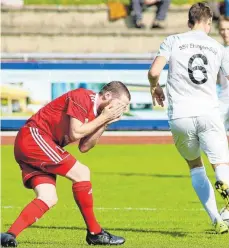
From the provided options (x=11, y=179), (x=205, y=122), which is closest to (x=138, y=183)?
(x=11, y=179)

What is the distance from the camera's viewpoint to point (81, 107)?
7867 mm

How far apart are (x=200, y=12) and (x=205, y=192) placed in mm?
1667

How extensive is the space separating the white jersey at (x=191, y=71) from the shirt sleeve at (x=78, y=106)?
1.22 m

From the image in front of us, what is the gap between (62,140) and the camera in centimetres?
810

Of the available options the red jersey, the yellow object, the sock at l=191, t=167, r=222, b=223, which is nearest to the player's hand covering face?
the red jersey

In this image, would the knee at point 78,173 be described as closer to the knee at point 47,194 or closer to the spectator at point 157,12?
the knee at point 47,194

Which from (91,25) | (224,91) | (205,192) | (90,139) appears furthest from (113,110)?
(91,25)

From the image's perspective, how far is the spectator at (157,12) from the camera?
2578cm

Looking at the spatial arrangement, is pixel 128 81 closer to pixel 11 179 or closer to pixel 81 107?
pixel 11 179

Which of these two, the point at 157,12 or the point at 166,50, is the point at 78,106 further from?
the point at 157,12

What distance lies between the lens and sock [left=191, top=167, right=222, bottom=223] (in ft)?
29.3

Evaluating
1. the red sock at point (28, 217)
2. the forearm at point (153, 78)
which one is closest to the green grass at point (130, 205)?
the red sock at point (28, 217)

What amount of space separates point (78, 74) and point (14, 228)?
43.2 ft

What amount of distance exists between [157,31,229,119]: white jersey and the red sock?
1723 mm
